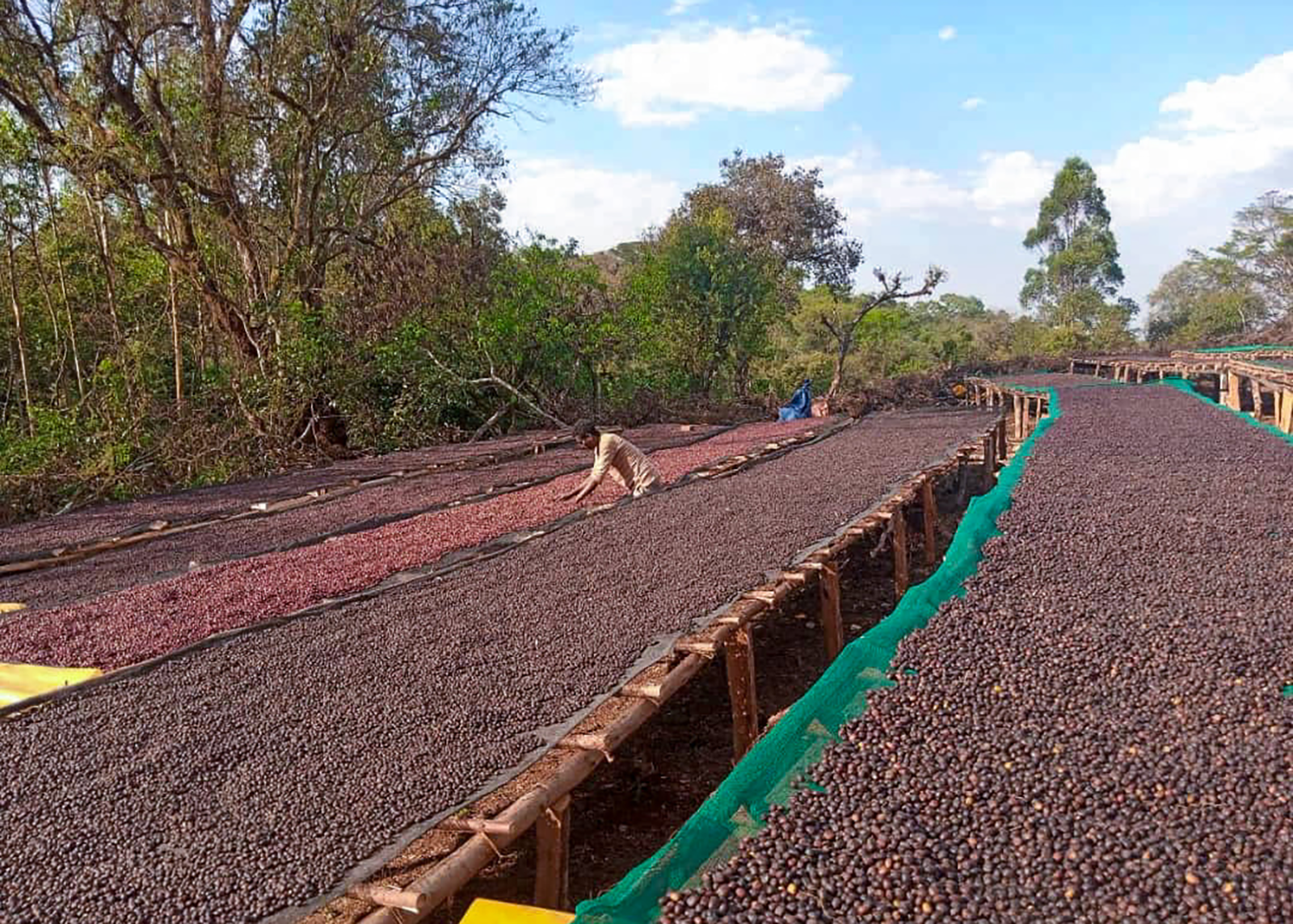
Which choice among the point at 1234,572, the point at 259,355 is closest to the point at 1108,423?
the point at 1234,572

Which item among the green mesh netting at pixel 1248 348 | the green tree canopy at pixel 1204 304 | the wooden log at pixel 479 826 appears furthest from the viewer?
the green tree canopy at pixel 1204 304

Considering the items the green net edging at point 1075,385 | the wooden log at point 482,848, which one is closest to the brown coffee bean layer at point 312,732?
the wooden log at point 482,848

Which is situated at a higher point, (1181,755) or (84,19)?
(84,19)

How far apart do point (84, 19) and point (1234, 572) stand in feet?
38.8

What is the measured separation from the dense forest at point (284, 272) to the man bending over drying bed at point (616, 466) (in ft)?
18.5

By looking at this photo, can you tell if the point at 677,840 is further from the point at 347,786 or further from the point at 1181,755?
the point at 1181,755

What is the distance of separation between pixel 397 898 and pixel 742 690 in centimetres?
201

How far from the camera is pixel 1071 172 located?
30.7 m

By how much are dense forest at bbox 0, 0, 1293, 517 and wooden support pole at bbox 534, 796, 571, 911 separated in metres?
8.08

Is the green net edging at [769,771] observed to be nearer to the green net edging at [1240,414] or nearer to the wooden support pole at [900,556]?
the wooden support pole at [900,556]

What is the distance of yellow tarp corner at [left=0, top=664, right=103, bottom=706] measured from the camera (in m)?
Result: 3.42

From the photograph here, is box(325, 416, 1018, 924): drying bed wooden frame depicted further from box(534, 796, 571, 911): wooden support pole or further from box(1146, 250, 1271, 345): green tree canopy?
box(1146, 250, 1271, 345): green tree canopy

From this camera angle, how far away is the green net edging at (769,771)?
74.9 inches

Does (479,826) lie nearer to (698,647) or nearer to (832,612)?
(698,647)
